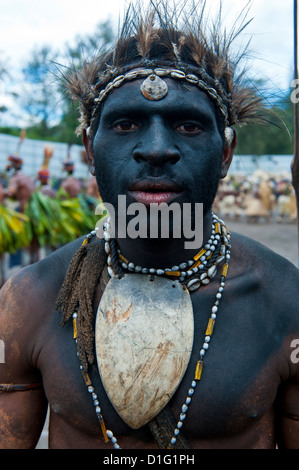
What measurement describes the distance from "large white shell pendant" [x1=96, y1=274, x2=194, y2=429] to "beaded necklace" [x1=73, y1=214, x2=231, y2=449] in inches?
2.2

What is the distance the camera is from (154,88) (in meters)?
1.68

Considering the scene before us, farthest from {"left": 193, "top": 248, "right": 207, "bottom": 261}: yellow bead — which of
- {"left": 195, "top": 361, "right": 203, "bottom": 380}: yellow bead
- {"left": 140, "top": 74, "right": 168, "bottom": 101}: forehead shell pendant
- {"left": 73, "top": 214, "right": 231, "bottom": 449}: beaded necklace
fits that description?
{"left": 140, "top": 74, "right": 168, "bottom": 101}: forehead shell pendant

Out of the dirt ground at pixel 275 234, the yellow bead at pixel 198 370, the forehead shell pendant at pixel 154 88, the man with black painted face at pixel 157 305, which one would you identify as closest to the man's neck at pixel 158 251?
the man with black painted face at pixel 157 305

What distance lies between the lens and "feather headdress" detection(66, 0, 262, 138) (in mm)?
1777

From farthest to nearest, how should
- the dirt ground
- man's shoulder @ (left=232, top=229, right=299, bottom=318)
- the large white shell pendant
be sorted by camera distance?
the dirt ground, man's shoulder @ (left=232, top=229, right=299, bottom=318), the large white shell pendant

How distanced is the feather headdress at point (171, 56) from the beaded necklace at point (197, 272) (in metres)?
0.46

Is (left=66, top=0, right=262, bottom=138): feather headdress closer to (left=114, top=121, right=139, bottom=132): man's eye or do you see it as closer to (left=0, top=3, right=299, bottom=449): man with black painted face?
(left=0, top=3, right=299, bottom=449): man with black painted face

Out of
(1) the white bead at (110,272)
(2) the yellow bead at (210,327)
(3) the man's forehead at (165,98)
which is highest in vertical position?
(3) the man's forehead at (165,98)

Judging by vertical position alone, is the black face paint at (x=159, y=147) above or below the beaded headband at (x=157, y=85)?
below

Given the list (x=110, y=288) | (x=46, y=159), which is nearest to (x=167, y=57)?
(x=110, y=288)

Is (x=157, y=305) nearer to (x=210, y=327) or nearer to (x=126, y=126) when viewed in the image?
(x=210, y=327)

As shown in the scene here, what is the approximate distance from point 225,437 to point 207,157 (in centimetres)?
98

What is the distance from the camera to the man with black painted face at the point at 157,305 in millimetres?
1692

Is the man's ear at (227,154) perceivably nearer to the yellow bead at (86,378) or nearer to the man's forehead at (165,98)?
the man's forehead at (165,98)
